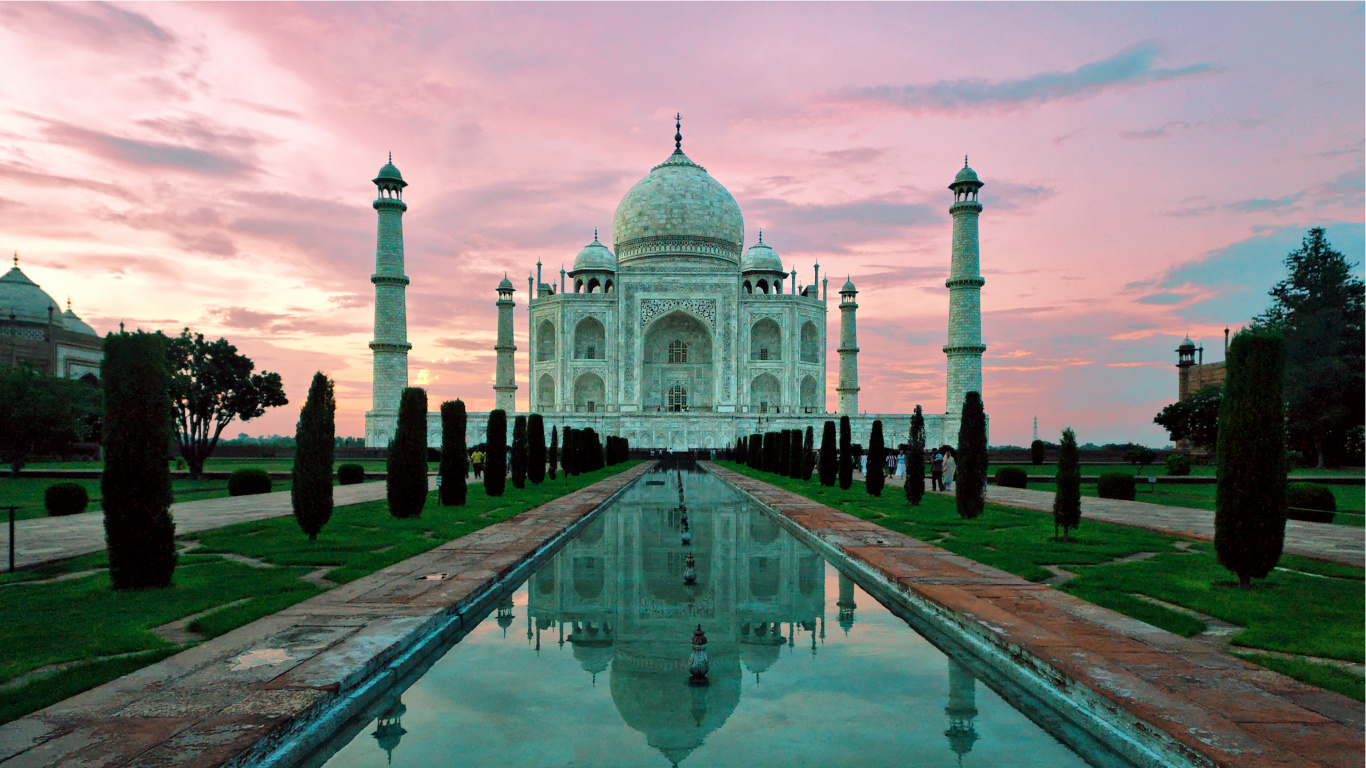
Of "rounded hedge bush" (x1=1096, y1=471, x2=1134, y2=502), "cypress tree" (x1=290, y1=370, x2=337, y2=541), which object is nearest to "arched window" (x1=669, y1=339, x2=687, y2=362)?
"rounded hedge bush" (x1=1096, y1=471, x2=1134, y2=502)

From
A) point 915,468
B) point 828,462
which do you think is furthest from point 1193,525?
point 828,462

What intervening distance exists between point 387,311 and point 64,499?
26966 millimetres

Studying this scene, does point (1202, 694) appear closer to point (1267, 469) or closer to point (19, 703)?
point (1267, 469)

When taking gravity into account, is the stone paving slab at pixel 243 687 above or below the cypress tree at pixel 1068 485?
below

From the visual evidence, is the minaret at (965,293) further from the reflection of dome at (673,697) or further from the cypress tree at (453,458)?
the reflection of dome at (673,697)

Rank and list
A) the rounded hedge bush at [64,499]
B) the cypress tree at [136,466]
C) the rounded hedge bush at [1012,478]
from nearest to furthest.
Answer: the cypress tree at [136,466], the rounded hedge bush at [64,499], the rounded hedge bush at [1012,478]

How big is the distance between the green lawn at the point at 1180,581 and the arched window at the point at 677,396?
36.8 meters

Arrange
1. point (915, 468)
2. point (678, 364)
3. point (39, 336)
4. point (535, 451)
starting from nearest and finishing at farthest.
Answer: point (915, 468) → point (535, 451) → point (39, 336) → point (678, 364)

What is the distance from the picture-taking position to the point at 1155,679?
13.5 ft

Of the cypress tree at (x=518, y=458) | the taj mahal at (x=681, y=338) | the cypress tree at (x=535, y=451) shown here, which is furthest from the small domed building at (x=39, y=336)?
the cypress tree at (x=518, y=458)

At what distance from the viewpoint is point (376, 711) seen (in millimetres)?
4090

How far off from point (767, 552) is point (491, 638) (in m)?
4.44

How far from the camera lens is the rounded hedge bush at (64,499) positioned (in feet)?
43.2

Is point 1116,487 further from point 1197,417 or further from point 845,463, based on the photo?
point 1197,417
